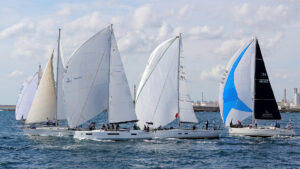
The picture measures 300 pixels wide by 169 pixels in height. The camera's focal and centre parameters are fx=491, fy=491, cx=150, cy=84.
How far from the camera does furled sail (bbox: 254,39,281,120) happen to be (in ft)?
206

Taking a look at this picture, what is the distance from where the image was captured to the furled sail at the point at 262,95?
62875 mm

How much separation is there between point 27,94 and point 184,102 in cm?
2951

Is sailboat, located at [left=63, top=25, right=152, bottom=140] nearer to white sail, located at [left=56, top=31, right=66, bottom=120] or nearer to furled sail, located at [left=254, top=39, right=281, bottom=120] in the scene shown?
white sail, located at [left=56, top=31, right=66, bottom=120]

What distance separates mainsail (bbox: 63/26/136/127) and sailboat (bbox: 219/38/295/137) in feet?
47.7

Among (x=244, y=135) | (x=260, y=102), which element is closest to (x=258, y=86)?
(x=260, y=102)

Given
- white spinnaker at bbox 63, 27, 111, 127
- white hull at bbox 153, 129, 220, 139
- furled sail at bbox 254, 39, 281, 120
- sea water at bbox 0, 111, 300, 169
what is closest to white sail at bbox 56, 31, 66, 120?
sea water at bbox 0, 111, 300, 169

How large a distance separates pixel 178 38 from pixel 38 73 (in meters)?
27.7

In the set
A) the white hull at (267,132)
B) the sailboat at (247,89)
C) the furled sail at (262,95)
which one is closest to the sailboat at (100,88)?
the sailboat at (247,89)

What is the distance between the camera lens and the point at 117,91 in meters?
54.5

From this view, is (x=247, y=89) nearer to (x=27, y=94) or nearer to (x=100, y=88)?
(x=100, y=88)

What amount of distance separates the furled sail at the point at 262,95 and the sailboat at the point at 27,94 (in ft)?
107

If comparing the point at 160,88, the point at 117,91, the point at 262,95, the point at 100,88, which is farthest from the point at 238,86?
the point at 100,88

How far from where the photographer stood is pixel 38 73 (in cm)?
7506

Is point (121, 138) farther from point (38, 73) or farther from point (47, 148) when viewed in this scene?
point (38, 73)
